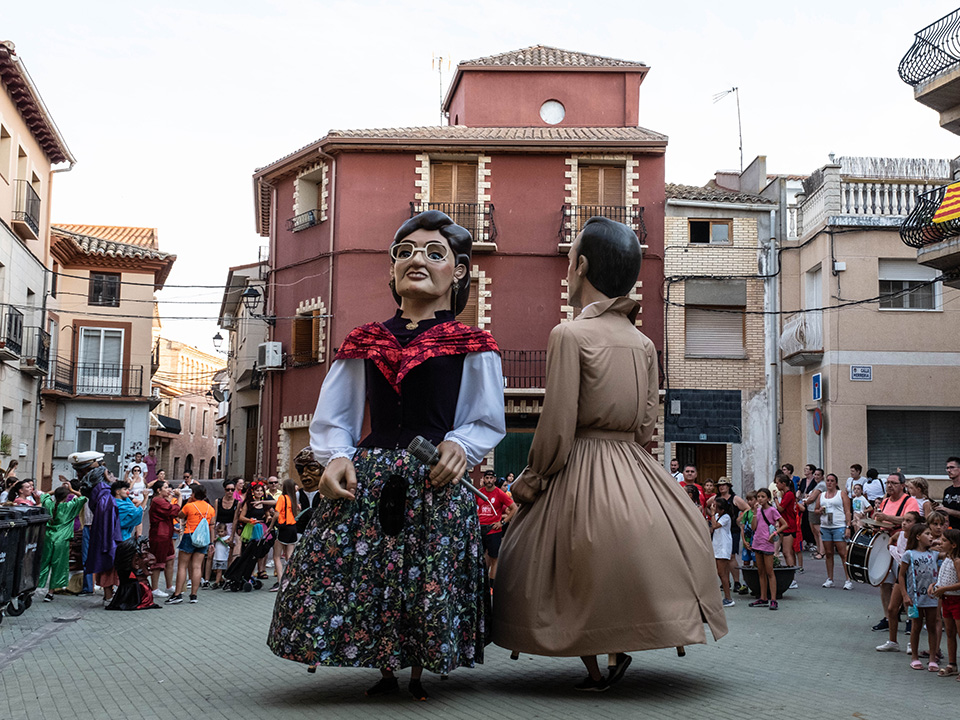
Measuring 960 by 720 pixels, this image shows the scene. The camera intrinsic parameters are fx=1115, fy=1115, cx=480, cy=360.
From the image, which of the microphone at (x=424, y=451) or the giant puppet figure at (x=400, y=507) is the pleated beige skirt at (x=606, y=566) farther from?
the microphone at (x=424, y=451)

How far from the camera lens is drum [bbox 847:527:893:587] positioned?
9.09 meters

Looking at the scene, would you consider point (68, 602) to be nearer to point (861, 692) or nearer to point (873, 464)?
point (861, 692)

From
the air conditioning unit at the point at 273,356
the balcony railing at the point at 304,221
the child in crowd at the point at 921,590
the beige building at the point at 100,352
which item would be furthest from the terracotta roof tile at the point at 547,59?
the child in crowd at the point at 921,590

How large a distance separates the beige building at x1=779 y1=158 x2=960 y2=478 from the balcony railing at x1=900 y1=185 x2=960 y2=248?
415cm

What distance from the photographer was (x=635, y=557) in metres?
5.35

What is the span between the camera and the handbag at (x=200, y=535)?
40.7ft

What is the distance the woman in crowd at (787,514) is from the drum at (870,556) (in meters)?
3.69

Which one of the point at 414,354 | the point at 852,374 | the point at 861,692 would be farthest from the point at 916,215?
the point at 414,354

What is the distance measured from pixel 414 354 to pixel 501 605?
133 cm

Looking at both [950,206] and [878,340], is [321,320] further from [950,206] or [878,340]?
[950,206]

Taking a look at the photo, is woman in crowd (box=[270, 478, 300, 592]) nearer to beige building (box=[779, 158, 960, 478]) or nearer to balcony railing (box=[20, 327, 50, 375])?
beige building (box=[779, 158, 960, 478])

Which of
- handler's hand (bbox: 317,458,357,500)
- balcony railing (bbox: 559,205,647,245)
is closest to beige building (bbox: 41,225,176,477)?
balcony railing (bbox: 559,205,647,245)

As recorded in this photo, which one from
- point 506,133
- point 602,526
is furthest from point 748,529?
point 506,133

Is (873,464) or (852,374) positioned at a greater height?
(852,374)
